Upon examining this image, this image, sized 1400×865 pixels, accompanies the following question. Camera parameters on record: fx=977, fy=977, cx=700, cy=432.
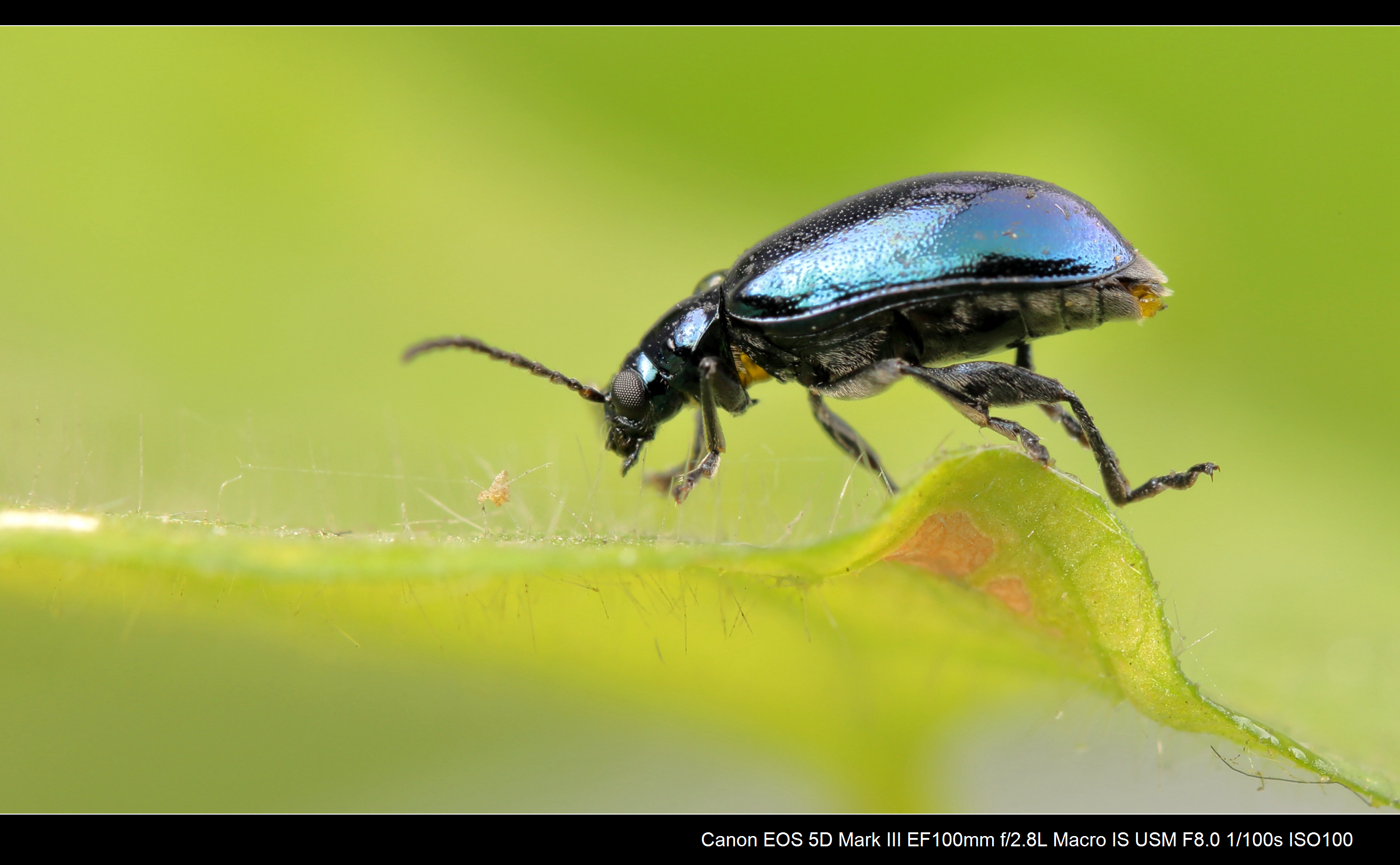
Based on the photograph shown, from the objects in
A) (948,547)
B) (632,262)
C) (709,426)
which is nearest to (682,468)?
(709,426)

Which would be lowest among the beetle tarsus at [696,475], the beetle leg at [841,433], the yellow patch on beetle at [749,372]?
the beetle tarsus at [696,475]

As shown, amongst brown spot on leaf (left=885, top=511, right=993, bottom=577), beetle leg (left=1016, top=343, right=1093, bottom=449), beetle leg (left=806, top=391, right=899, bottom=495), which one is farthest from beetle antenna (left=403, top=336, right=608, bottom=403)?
brown spot on leaf (left=885, top=511, right=993, bottom=577)

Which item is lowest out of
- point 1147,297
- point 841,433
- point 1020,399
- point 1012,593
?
point 1012,593

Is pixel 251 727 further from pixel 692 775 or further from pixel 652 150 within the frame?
pixel 652 150

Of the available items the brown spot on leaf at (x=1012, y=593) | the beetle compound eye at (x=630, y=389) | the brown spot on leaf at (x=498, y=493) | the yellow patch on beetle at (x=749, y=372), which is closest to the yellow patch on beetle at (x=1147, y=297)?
the yellow patch on beetle at (x=749, y=372)

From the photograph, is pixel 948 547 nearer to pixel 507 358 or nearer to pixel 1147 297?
pixel 1147 297

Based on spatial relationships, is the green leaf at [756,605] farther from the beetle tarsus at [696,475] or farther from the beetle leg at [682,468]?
the beetle leg at [682,468]
